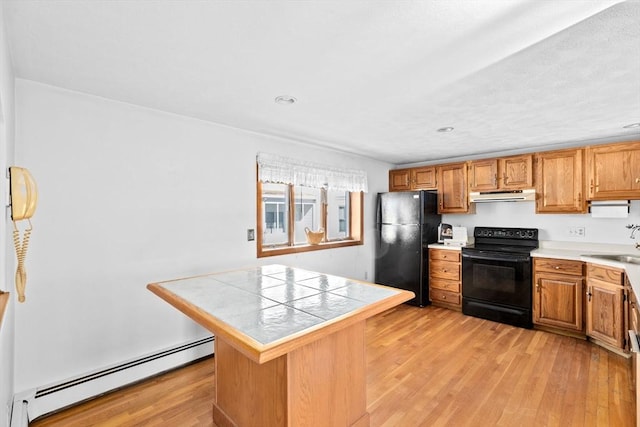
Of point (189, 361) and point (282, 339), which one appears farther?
point (189, 361)

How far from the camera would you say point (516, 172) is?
3.85 meters

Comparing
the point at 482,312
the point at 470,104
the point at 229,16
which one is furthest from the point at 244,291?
the point at 482,312

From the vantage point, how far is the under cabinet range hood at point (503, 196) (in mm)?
3723

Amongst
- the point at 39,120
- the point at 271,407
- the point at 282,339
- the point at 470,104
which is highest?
the point at 470,104

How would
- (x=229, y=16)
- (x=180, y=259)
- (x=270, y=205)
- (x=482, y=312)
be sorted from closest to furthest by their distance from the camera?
(x=229, y=16) < (x=180, y=259) < (x=270, y=205) < (x=482, y=312)

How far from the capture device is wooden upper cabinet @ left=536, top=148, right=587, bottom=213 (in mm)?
3418

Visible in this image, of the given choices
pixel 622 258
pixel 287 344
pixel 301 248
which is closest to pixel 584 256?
pixel 622 258

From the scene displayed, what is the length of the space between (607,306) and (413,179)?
2647mm

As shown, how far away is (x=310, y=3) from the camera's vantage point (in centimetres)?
125

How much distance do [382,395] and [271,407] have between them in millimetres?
1081

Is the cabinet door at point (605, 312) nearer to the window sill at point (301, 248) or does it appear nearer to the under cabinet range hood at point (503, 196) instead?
the under cabinet range hood at point (503, 196)

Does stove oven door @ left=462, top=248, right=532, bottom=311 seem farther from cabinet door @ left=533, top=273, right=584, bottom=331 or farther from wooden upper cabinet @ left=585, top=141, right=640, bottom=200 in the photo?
wooden upper cabinet @ left=585, top=141, right=640, bottom=200

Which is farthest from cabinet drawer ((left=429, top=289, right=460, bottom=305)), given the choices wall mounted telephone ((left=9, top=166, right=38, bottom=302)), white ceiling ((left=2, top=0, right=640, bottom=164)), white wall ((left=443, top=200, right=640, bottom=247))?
wall mounted telephone ((left=9, top=166, right=38, bottom=302))

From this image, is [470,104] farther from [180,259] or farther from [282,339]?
[180,259]
